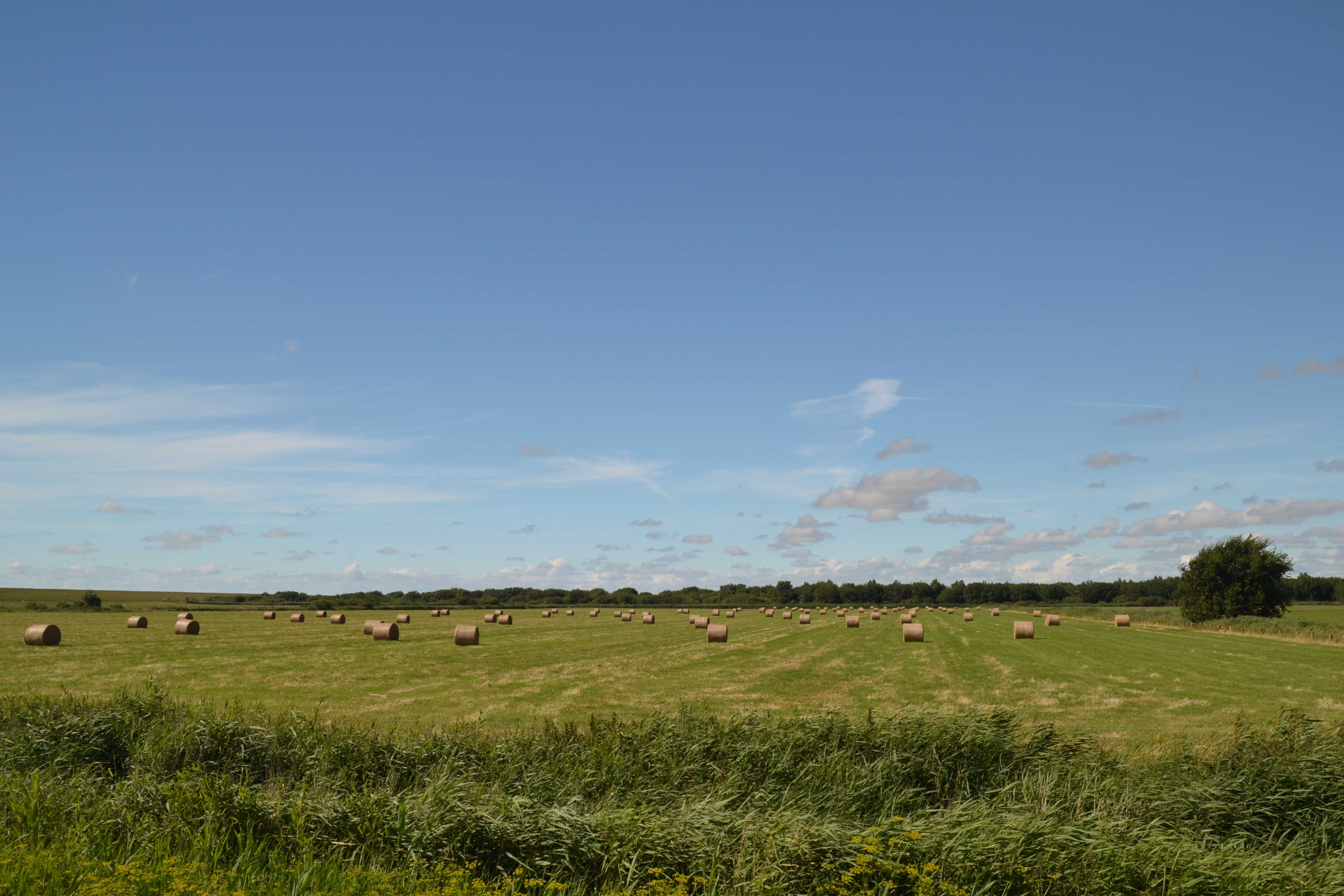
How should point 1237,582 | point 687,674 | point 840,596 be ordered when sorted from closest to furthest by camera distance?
point 687,674, point 1237,582, point 840,596

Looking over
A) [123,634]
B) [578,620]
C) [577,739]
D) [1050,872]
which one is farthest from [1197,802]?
[578,620]

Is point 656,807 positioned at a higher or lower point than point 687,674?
higher

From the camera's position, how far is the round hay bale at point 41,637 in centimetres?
3688

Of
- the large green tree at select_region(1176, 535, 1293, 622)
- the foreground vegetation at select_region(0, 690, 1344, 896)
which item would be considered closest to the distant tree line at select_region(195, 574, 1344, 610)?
the large green tree at select_region(1176, 535, 1293, 622)

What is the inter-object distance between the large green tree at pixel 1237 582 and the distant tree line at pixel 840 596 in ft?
162

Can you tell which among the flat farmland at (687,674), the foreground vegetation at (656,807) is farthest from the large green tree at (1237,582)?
the foreground vegetation at (656,807)

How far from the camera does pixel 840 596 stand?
168 meters

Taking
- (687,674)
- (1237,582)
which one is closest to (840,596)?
(1237,582)

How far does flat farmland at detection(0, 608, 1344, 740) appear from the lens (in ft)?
70.9

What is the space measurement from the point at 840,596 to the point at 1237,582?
86.1 m

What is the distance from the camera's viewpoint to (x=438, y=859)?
9312 mm

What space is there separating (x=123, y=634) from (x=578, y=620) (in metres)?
38.5

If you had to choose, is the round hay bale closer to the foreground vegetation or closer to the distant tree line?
the foreground vegetation

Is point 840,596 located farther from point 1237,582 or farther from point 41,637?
point 41,637
